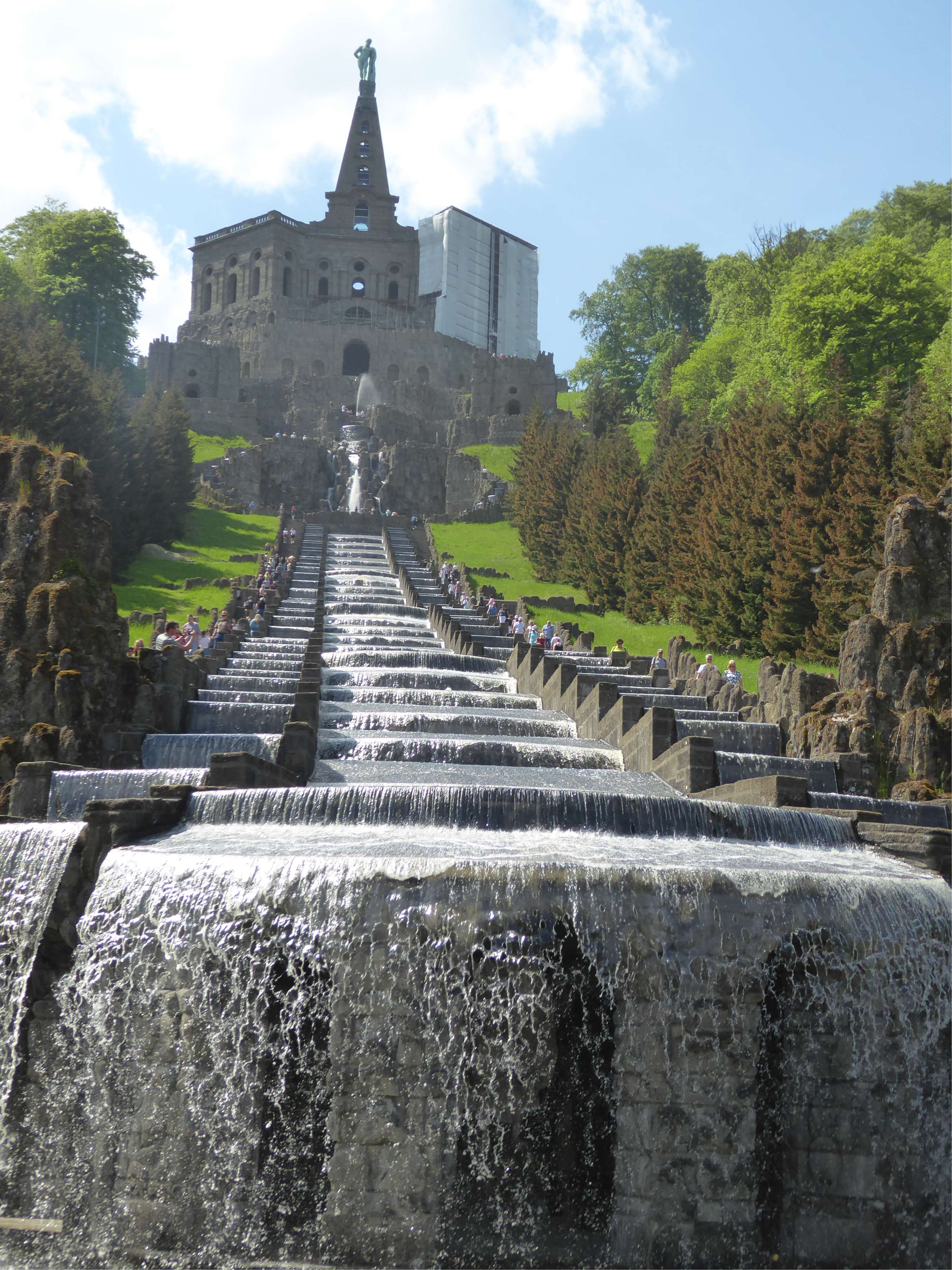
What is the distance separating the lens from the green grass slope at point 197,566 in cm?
4162

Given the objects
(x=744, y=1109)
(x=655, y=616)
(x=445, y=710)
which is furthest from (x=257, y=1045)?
(x=655, y=616)

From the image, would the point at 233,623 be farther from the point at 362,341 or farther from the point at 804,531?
the point at 362,341

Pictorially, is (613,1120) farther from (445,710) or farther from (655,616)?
(655,616)

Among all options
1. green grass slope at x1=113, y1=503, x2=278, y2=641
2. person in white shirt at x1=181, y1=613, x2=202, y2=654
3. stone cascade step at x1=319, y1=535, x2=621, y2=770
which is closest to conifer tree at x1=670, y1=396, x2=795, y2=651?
stone cascade step at x1=319, y1=535, x2=621, y2=770

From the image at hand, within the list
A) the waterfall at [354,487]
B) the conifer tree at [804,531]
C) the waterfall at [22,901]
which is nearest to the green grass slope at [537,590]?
the conifer tree at [804,531]

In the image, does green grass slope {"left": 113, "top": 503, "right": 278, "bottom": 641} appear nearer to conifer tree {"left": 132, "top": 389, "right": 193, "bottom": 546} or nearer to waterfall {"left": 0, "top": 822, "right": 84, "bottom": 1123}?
conifer tree {"left": 132, "top": 389, "right": 193, "bottom": 546}

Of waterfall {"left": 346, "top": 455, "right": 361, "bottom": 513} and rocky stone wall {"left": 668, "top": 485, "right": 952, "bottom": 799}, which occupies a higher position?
waterfall {"left": 346, "top": 455, "right": 361, "bottom": 513}

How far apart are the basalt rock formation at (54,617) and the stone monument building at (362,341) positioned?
57.0 m

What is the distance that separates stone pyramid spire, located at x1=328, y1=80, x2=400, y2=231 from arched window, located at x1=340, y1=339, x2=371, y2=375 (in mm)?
17739

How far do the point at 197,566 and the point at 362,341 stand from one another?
63.4 metres

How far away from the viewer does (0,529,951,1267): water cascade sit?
1012 cm

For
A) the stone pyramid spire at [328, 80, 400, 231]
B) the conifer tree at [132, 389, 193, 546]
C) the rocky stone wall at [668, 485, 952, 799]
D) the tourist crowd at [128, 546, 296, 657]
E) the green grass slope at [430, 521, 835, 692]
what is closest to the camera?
the rocky stone wall at [668, 485, 952, 799]

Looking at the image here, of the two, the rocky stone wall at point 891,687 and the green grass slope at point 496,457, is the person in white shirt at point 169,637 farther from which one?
the green grass slope at point 496,457

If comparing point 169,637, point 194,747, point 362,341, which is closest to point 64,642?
point 194,747
